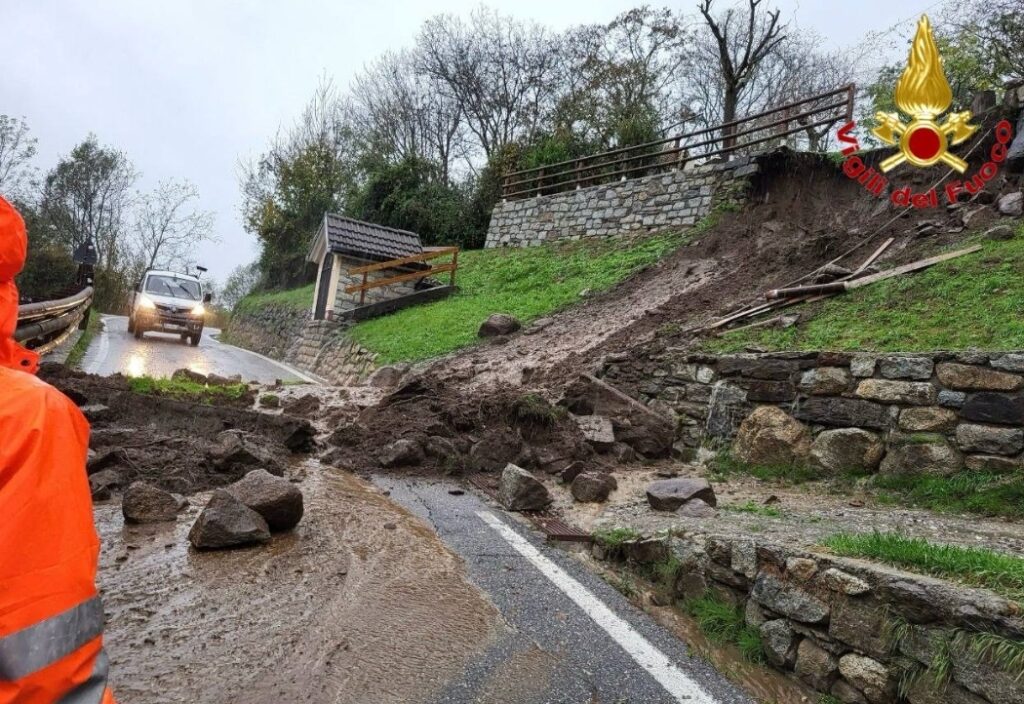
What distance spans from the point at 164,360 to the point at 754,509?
15.2 metres

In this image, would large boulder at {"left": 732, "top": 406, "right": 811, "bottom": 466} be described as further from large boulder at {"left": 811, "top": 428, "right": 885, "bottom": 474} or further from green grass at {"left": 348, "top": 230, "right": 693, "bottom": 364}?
green grass at {"left": 348, "top": 230, "right": 693, "bottom": 364}

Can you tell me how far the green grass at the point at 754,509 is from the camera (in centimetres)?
568

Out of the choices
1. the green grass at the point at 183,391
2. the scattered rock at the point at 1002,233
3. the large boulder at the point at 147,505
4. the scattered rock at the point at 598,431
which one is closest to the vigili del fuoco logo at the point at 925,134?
the scattered rock at the point at 1002,233

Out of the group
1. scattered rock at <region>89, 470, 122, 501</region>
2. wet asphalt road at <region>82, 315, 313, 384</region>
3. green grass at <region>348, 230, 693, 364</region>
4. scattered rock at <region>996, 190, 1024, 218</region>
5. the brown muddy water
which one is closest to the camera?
the brown muddy water

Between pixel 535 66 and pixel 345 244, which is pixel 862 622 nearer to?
pixel 345 244

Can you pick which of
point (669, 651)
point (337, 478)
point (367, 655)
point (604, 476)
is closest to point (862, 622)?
point (669, 651)

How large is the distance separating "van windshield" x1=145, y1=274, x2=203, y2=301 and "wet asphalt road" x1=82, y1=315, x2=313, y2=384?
150 cm

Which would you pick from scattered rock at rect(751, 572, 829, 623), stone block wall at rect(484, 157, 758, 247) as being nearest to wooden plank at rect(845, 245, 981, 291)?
scattered rock at rect(751, 572, 829, 623)

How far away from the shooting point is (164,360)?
16.3 metres

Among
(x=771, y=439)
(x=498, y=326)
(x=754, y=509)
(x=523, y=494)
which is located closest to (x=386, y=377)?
(x=498, y=326)

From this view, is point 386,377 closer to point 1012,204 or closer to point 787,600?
point 787,600

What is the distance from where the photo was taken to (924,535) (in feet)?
15.4

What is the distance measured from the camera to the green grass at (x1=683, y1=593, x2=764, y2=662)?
12.6 feet

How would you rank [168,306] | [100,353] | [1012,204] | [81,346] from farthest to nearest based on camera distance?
[168,306] → [81,346] → [100,353] → [1012,204]
